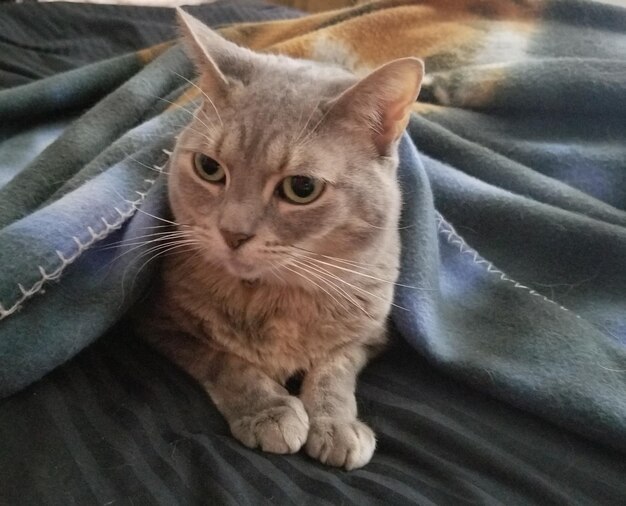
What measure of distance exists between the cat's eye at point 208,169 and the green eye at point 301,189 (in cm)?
12

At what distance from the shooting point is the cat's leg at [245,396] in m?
0.91

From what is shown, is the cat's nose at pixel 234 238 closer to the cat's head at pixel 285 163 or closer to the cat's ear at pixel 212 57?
the cat's head at pixel 285 163

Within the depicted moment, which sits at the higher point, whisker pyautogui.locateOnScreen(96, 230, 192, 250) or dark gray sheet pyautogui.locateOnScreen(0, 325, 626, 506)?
whisker pyautogui.locateOnScreen(96, 230, 192, 250)

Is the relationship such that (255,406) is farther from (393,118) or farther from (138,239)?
(393,118)

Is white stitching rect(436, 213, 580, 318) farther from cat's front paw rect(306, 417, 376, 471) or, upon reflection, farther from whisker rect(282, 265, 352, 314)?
cat's front paw rect(306, 417, 376, 471)

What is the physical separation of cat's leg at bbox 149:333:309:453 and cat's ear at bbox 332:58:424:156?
45 centimetres

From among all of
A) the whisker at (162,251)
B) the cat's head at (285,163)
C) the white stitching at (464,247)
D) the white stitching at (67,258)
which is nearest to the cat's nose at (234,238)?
the cat's head at (285,163)

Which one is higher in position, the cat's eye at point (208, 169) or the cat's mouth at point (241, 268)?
the cat's eye at point (208, 169)

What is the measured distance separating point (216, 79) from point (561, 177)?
907 mm

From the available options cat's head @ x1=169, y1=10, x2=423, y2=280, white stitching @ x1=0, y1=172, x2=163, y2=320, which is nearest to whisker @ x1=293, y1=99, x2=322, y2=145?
cat's head @ x1=169, y1=10, x2=423, y2=280

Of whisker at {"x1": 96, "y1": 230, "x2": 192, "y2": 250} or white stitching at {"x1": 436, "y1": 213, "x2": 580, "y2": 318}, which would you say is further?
white stitching at {"x1": 436, "y1": 213, "x2": 580, "y2": 318}

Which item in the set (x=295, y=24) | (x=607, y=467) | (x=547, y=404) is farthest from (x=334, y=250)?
(x=295, y=24)

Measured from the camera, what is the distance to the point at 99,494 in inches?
30.6

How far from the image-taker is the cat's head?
948 mm
